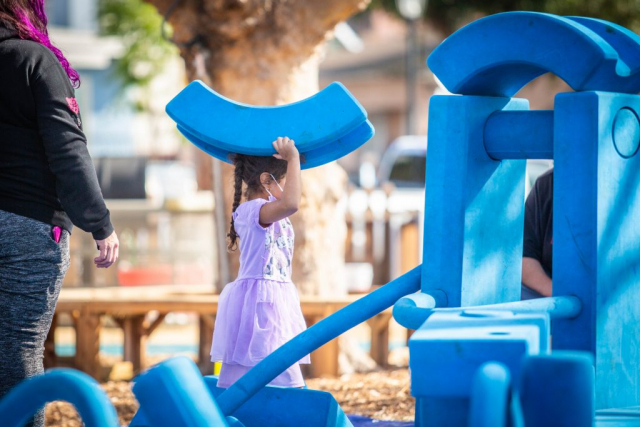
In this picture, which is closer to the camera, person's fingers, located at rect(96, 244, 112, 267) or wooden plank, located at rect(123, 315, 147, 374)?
person's fingers, located at rect(96, 244, 112, 267)

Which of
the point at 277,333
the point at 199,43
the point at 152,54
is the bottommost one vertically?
the point at 277,333

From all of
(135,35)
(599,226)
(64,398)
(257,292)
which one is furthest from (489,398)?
(135,35)

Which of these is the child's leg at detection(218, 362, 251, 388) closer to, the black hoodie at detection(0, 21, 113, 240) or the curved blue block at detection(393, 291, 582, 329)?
the black hoodie at detection(0, 21, 113, 240)

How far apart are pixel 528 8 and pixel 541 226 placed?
16.3 m

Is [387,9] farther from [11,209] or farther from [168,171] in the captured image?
[11,209]

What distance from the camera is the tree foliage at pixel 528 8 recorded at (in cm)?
1872

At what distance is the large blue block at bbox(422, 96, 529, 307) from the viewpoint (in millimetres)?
2256

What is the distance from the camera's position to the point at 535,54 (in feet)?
7.00

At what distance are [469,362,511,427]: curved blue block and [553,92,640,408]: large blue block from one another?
2.43ft

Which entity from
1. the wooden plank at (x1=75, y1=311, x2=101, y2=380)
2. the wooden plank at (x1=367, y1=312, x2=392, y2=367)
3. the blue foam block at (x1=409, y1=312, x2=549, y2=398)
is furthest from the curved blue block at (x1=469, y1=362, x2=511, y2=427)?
the wooden plank at (x1=75, y1=311, x2=101, y2=380)

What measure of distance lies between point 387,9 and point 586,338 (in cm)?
1961

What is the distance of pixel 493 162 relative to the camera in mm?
2352

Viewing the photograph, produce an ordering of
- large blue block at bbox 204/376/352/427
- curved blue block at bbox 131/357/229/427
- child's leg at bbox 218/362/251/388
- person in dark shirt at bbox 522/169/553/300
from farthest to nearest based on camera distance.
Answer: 1. person in dark shirt at bbox 522/169/553/300
2. child's leg at bbox 218/362/251/388
3. large blue block at bbox 204/376/352/427
4. curved blue block at bbox 131/357/229/427

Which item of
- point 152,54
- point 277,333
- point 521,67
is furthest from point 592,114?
point 152,54
